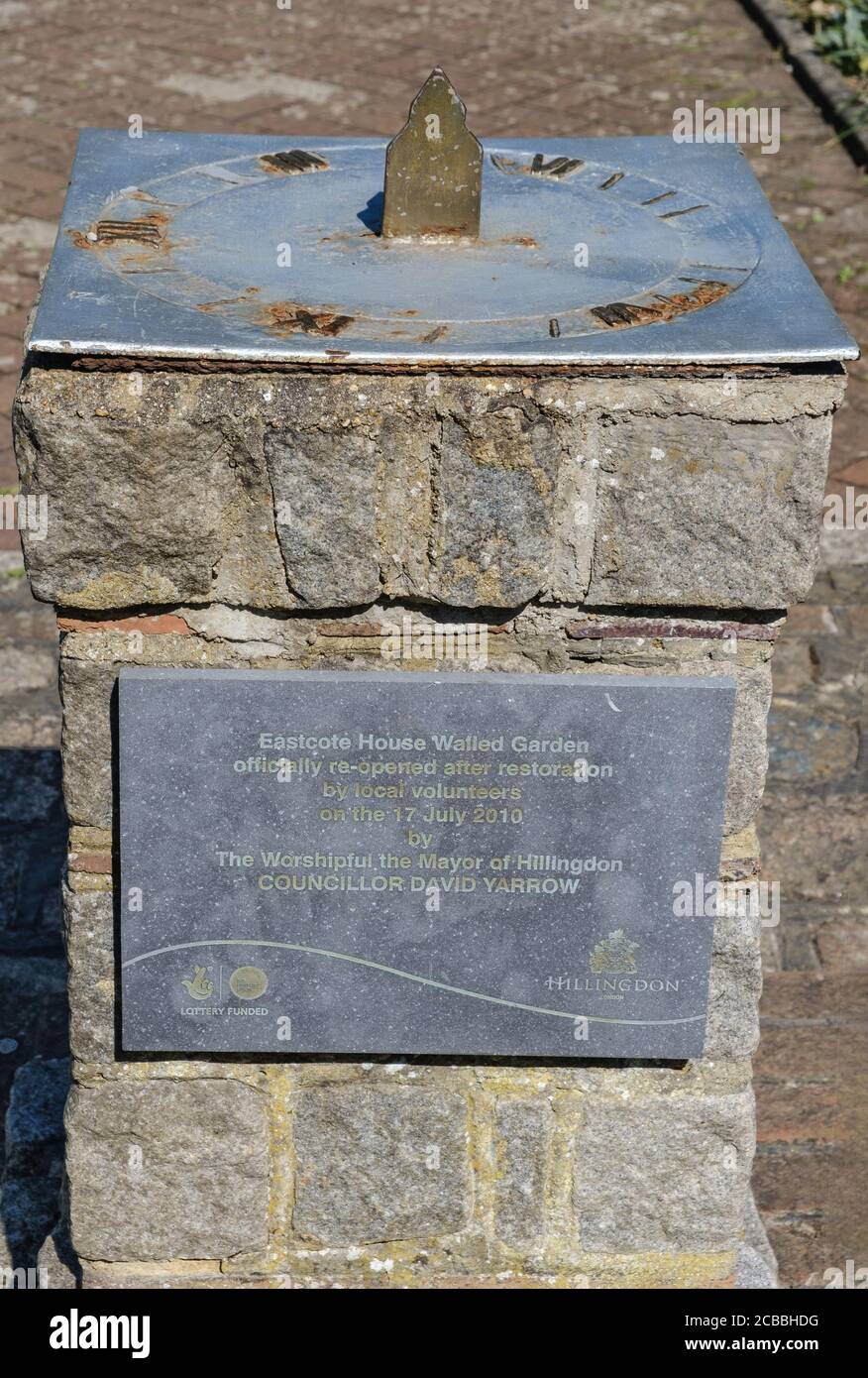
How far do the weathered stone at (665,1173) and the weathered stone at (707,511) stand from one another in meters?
0.70

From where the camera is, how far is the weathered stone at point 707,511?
1.92m

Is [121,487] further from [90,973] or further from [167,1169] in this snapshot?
[167,1169]

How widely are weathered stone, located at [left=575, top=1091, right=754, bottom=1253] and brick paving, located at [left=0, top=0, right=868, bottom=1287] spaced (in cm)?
41

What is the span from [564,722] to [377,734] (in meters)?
0.23

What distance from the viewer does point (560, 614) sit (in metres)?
2.03

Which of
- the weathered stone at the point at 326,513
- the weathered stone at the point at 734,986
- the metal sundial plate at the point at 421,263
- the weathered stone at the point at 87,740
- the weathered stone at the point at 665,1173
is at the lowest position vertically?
the weathered stone at the point at 665,1173

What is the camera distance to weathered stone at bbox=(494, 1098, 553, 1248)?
2240 mm

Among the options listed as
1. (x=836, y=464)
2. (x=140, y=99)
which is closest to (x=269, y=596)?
(x=836, y=464)

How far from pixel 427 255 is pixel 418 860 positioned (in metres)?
0.80
